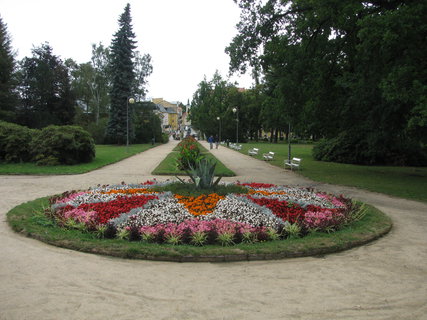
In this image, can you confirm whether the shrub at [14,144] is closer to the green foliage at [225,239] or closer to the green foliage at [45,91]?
the green foliage at [225,239]

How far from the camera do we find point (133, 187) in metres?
10.8

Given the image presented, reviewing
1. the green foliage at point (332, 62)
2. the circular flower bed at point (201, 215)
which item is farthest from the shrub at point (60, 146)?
the circular flower bed at point (201, 215)

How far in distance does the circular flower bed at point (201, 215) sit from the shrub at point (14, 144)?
12276 mm

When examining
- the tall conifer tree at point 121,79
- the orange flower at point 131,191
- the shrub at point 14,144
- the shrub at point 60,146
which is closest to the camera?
the orange flower at point 131,191

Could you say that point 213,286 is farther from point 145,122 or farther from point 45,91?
point 145,122

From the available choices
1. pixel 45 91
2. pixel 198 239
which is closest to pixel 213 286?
pixel 198 239

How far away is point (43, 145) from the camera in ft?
63.4

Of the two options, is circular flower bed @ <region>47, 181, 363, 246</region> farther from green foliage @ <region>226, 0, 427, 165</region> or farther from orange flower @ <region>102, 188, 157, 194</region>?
green foliage @ <region>226, 0, 427, 165</region>

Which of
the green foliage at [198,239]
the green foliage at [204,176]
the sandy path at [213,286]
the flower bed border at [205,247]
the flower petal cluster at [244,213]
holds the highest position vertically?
the green foliage at [204,176]

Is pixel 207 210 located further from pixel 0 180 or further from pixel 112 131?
pixel 112 131

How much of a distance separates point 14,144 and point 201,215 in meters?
16.3

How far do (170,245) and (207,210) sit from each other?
1.95m

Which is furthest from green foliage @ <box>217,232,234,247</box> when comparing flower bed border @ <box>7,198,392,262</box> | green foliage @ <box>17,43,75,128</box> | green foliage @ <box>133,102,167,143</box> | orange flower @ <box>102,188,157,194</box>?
green foliage @ <box>133,102,167,143</box>

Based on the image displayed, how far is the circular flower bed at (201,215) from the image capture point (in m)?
6.02
